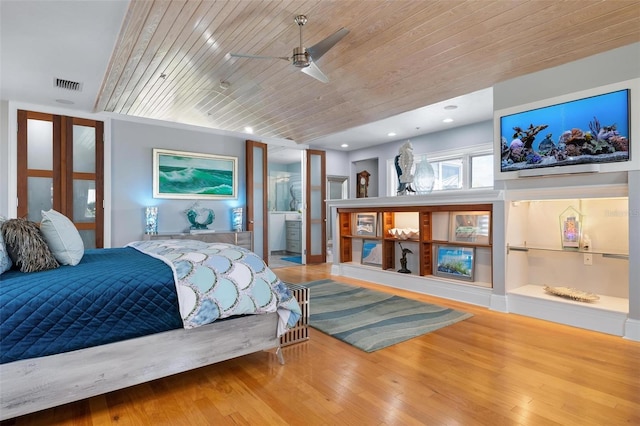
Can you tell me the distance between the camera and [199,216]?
5.27 metres

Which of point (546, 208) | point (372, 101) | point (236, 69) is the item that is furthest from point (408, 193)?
point (236, 69)

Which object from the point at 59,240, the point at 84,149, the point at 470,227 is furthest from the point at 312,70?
the point at 84,149

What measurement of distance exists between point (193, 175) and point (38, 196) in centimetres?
195

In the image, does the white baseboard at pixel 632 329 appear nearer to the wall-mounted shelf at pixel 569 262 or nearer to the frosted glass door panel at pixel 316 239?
the wall-mounted shelf at pixel 569 262

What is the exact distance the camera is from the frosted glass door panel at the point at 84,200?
4.54m

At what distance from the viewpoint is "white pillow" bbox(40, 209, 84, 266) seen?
197cm

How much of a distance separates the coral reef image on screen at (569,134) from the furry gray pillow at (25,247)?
12.9ft

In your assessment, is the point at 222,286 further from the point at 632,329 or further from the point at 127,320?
→ the point at 632,329

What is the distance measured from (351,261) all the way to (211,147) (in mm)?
3005

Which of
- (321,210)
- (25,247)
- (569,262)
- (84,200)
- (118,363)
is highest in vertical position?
(84,200)

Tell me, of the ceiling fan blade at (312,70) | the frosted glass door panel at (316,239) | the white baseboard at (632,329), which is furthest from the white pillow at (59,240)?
the frosted glass door panel at (316,239)

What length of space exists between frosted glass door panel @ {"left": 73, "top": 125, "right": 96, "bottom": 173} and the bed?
2974 mm

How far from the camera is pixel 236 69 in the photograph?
3.70 metres

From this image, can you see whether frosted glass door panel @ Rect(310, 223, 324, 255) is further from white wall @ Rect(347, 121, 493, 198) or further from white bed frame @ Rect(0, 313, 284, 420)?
white bed frame @ Rect(0, 313, 284, 420)
